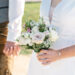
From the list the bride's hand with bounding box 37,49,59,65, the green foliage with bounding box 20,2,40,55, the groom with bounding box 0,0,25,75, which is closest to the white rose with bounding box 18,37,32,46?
the bride's hand with bounding box 37,49,59,65

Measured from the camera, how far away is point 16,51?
3.24 m

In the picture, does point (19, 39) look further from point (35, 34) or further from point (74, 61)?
point (74, 61)

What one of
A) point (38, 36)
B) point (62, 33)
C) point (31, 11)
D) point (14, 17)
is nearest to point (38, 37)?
point (38, 36)

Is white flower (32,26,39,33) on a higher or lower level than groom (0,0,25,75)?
higher

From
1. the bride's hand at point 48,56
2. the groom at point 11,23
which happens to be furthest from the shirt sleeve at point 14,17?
the bride's hand at point 48,56

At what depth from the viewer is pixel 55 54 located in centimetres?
268

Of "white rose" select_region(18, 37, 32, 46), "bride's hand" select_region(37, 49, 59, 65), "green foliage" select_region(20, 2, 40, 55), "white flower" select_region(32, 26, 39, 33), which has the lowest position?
"green foliage" select_region(20, 2, 40, 55)

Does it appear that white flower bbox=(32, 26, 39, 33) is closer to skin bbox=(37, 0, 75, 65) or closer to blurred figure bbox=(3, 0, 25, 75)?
skin bbox=(37, 0, 75, 65)

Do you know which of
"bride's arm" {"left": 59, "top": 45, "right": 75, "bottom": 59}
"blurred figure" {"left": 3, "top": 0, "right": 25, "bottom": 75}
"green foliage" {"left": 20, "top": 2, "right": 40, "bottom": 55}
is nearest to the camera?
"bride's arm" {"left": 59, "top": 45, "right": 75, "bottom": 59}

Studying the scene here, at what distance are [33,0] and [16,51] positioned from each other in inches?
378

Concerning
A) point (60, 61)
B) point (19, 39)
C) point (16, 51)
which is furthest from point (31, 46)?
point (16, 51)

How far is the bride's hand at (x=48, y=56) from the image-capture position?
2666mm

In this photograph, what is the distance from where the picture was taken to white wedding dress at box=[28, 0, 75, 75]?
2705 millimetres

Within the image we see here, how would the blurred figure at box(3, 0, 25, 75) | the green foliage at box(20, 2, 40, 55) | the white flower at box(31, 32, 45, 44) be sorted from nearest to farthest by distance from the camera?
the white flower at box(31, 32, 45, 44)
the blurred figure at box(3, 0, 25, 75)
the green foliage at box(20, 2, 40, 55)
